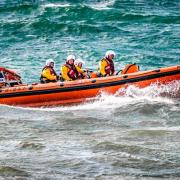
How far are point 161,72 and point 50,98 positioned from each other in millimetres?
2671

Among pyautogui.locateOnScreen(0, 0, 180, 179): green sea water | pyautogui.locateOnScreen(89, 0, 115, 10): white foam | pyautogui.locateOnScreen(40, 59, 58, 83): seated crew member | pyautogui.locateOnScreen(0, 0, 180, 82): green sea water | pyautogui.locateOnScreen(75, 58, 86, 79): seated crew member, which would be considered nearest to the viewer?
pyautogui.locateOnScreen(0, 0, 180, 179): green sea water

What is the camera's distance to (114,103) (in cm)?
1461

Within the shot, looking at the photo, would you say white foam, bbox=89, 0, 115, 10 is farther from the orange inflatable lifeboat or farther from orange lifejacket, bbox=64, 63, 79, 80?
the orange inflatable lifeboat

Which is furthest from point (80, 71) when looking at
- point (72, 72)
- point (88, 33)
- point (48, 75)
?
point (88, 33)

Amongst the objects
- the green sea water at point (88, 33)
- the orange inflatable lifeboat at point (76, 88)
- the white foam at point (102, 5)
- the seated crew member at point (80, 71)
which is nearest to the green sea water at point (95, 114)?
the green sea water at point (88, 33)

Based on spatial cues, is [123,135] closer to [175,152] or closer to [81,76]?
[175,152]

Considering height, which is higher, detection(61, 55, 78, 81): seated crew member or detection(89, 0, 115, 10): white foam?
detection(61, 55, 78, 81): seated crew member

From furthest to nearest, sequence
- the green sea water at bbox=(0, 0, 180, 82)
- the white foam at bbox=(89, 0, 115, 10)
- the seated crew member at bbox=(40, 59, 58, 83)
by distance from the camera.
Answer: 1. the white foam at bbox=(89, 0, 115, 10)
2. the green sea water at bbox=(0, 0, 180, 82)
3. the seated crew member at bbox=(40, 59, 58, 83)

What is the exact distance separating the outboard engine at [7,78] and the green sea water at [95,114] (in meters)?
1.01

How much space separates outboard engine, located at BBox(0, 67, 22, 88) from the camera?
15.3 metres

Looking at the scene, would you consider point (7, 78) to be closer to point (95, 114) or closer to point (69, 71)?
point (69, 71)

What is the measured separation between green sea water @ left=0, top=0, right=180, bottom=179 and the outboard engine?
1011 millimetres

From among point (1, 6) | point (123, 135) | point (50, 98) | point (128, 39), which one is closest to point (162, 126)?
point (123, 135)

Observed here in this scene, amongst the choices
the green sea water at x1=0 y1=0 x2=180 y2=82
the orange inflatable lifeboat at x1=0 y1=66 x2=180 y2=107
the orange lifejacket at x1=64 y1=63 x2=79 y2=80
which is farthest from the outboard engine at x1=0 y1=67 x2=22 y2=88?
the green sea water at x1=0 y1=0 x2=180 y2=82
